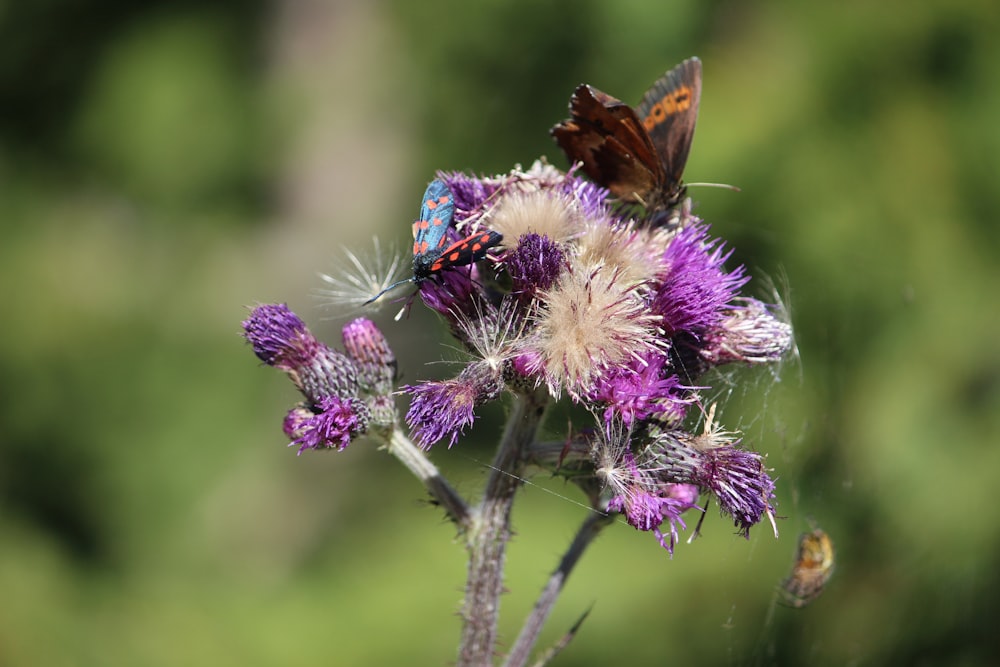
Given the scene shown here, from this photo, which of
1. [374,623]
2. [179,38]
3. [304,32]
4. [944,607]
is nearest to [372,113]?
[304,32]

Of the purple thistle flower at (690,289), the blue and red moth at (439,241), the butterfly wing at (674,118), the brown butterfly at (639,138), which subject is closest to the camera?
the blue and red moth at (439,241)

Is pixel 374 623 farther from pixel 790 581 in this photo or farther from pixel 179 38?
pixel 179 38

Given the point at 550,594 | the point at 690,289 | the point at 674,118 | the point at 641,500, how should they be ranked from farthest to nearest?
the point at 674,118
the point at 550,594
the point at 690,289
the point at 641,500

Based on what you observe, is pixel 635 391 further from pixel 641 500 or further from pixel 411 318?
pixel 411 318

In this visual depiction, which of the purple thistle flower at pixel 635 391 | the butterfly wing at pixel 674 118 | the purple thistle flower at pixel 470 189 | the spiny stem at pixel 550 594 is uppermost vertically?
the butterfly wing at pixel 674 118

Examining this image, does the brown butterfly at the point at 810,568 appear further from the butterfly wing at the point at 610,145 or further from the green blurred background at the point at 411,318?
the butterfly wing at the point at 610,145

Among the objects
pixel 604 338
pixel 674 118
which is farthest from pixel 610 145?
pixel 604 338

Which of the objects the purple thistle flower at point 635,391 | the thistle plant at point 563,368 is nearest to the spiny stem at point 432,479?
the thistle plant at point 563,368
